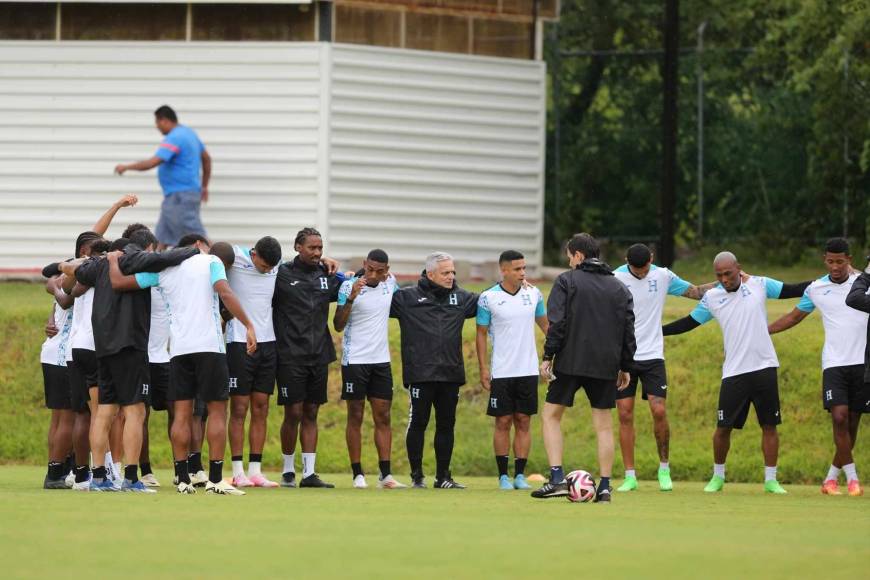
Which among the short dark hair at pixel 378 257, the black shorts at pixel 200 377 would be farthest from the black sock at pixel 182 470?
the short dark hair at pixel 378 257

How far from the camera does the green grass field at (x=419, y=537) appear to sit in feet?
30.2

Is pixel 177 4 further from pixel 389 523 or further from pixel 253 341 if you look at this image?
pixel 389 523

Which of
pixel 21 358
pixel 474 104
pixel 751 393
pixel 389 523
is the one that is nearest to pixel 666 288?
pixel 751 393

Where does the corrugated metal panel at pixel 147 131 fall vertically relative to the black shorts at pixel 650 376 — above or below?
above

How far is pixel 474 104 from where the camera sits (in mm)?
27109

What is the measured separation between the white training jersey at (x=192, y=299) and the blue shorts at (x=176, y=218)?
32.9ft

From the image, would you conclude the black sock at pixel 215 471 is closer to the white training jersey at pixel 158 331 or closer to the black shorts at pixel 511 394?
the white training jersey at pixel 158 331

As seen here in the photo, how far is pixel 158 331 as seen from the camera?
1595cm

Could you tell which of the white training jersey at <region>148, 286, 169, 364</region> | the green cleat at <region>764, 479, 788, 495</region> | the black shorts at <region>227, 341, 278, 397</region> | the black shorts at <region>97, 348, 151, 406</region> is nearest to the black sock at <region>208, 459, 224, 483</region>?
the black shorts at <region>97, 348, 151, 406</region>

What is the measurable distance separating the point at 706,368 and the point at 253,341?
8.00m

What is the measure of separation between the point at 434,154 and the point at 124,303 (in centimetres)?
1265

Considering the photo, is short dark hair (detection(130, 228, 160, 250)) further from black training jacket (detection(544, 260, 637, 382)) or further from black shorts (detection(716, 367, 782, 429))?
black shorts (detection(716, 367, 782, 429))

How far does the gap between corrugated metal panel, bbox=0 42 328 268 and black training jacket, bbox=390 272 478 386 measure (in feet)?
30.1

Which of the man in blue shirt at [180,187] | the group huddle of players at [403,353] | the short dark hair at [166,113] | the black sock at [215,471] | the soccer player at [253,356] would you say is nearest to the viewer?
the black sock at [215,471]
